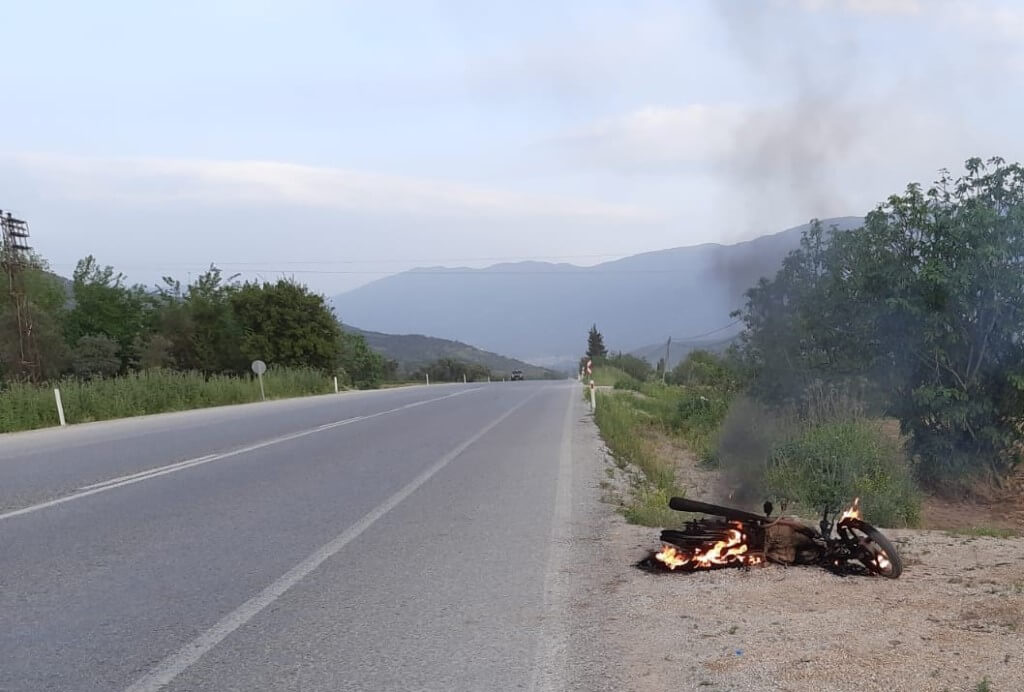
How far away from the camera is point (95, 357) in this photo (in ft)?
174

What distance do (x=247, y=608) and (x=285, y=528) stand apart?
8.10 ft

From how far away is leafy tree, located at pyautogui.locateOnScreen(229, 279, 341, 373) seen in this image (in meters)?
50.7

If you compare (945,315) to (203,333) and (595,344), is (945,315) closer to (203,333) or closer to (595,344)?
(203,333)

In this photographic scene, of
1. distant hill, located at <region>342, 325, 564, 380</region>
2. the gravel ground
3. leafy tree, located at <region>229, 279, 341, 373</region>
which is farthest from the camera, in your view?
distant hill, located at <region>342, 325, 564, 380</region>

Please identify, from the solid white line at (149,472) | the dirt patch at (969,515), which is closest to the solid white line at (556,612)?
the dirt patch at (969,515)

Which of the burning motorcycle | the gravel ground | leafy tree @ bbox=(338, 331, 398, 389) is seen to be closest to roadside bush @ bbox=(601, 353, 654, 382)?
leafy tree @ bbox=(338, 331, 398, 389)

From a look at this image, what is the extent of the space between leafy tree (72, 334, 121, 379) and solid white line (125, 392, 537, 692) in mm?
49763

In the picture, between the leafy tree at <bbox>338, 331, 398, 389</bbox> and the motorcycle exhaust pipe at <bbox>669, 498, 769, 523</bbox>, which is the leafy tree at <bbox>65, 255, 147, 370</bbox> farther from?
the motorcycle exhaust pipe at <bbox>669, 498, 769, 523</bbox>

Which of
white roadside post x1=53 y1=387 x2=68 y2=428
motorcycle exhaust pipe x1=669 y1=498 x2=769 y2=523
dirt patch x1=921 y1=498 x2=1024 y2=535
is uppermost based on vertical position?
white roadside post x1=53 y1=387 x2=68 y2=428

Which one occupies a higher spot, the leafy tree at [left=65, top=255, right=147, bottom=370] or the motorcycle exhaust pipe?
the leafy tree at [left=65, top=255, right=147, bottom=370]

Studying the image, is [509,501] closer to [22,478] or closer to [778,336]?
[22,478]

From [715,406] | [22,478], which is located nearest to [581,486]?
[22,478]

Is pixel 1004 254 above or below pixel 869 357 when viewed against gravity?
above

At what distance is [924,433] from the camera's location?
12602mm
